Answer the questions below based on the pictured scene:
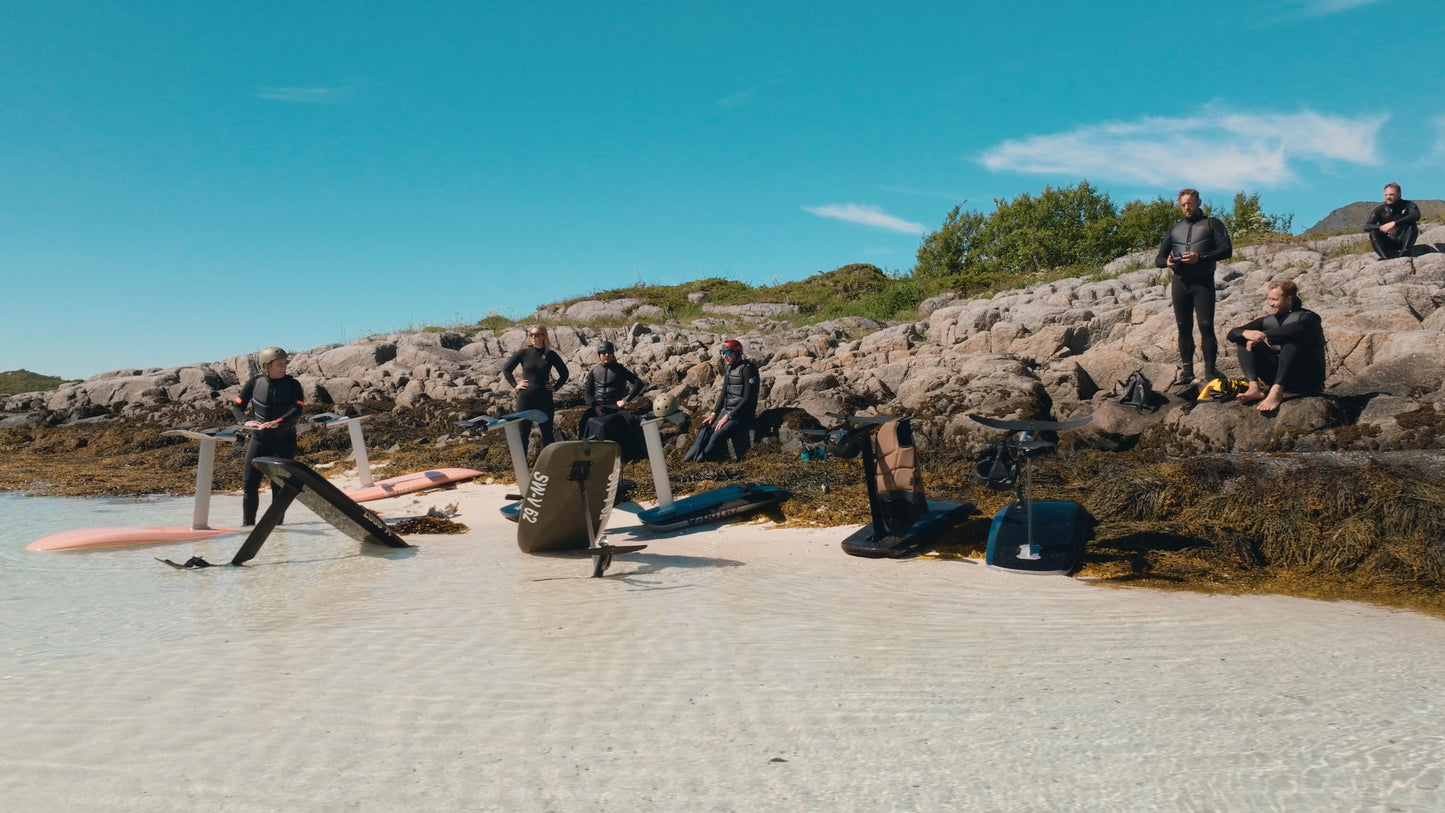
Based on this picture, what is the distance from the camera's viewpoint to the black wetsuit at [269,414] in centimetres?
916

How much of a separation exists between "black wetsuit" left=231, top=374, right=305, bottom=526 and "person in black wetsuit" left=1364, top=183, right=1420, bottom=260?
62.9ft

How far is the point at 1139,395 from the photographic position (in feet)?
34.4

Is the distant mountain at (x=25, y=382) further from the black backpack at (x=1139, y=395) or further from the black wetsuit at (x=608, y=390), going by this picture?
the black backpack at (x=1139, y=395)

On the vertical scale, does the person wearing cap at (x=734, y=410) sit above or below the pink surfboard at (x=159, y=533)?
above

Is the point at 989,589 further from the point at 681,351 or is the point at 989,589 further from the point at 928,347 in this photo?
the point at 681,351

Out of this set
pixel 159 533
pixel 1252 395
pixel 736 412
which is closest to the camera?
pixel 159 533

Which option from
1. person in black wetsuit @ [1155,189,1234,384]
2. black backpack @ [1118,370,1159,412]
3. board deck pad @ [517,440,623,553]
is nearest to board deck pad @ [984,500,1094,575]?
board deck pad @ [517,440,623,553]

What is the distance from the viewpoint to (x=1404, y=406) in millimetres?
9047

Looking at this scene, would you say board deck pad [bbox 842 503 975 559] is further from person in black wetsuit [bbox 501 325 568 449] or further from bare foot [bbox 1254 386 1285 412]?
person in black wetsuit [bbox 501 325 568 449]

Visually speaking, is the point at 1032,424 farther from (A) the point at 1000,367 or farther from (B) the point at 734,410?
(A) the point at 1000,367

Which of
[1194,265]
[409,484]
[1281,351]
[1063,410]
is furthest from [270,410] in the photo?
[1281,351]

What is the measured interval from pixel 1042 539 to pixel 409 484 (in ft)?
28.6

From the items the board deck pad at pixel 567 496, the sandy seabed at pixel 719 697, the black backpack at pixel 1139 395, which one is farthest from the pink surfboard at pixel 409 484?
the black backpack at pixel 1139 395

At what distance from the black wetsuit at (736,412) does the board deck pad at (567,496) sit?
5.08m
